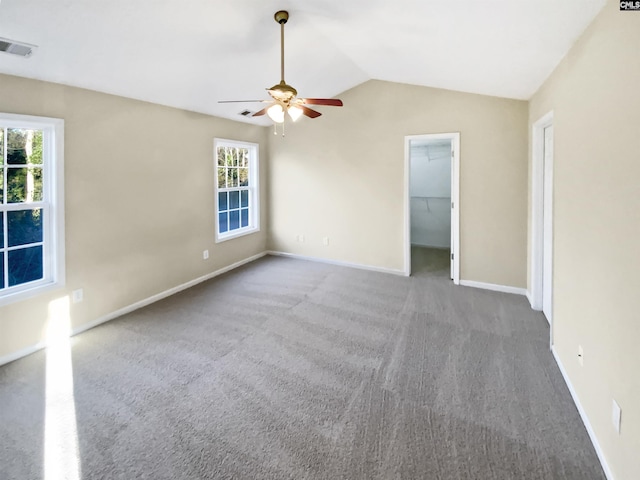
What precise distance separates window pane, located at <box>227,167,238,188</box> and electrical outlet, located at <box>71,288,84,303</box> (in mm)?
2732

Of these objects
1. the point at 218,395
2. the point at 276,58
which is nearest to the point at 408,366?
the point at 218,395

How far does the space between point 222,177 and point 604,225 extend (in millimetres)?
4849

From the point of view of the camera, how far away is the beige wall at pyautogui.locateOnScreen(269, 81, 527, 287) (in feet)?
14.2

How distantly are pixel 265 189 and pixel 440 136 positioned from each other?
3.22 m

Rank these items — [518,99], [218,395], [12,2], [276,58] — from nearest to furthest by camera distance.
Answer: [12,2]
[218,395]
[276,58]
[518,99]

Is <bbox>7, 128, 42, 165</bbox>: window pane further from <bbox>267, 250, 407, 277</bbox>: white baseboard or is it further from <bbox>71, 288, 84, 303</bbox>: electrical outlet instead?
<bbox>267, 250, 407, 277</bbox>: white baseboard

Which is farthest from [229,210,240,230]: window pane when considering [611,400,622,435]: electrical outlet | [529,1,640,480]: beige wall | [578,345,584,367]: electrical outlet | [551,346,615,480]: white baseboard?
[611,400,622,435]: electrical outlet

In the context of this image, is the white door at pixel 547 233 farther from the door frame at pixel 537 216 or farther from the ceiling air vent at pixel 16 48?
the ceiling air vent at pixel 16 48

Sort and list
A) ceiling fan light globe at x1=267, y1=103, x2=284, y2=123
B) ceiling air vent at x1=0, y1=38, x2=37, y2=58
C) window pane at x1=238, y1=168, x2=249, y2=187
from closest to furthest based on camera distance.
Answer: ceiling air vent at x1=0, y1=38, x2=37, y2=58 → ceiling fan light globe at x1=267, y1=103, x2=284, y2=123 → window pane at x1=238, y1=168, x2=249, y2=187

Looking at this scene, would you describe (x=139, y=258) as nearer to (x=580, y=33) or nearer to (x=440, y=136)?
(x=440, y=136)

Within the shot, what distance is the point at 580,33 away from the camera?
2213 millimetres

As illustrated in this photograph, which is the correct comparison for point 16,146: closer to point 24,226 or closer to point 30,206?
point 30,206

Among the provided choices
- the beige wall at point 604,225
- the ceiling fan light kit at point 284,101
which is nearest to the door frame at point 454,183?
the beige wall at point 604,225

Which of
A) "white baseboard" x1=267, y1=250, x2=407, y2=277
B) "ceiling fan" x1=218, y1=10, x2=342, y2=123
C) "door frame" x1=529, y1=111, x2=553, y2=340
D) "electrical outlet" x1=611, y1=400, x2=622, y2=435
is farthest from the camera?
"white baseboard" x1=267, y1=250, x2=407, y2=277
